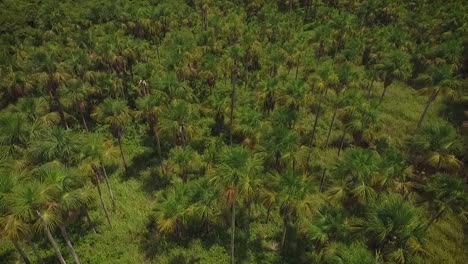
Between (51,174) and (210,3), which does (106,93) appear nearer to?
(51,174)

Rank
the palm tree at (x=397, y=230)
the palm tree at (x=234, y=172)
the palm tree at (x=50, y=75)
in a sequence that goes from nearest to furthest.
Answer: the palm tree at (x=397, y=230)
the palm tree at (x=234, y=172)
the palm tree at (x=50, y=75)

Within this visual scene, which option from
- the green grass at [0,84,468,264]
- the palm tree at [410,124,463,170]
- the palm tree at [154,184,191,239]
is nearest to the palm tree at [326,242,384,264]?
the green grass at [0,84,468,264]

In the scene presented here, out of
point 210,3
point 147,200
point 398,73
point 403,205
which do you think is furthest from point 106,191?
point 210,3

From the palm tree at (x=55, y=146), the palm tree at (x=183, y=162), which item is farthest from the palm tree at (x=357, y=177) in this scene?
the palm tree at (x=55, y=146)

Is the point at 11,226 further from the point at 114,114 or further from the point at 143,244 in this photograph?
the point at 114,114

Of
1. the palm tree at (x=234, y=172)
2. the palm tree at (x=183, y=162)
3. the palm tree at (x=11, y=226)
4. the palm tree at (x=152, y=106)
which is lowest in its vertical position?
the palm tree at (x=183, y=162)

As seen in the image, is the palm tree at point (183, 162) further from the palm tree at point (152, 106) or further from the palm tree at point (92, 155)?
the palm tree at point (92, 155)
